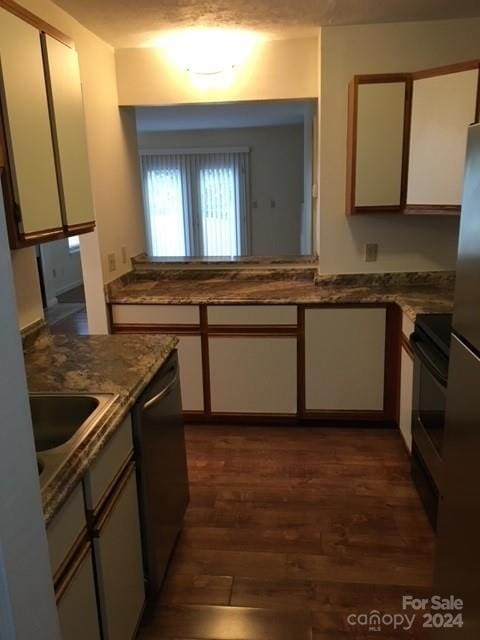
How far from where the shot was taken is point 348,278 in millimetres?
3309

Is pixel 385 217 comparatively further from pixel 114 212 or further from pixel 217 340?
pixel 114 212

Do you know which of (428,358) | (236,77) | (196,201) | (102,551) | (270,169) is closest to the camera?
(102,551)

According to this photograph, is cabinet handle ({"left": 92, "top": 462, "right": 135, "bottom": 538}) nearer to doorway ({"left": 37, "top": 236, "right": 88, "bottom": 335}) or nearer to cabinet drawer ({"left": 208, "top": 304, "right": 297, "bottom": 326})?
cabinet drawer ({"left": 208, "top": 304, "right": 297, "bottom": 326})

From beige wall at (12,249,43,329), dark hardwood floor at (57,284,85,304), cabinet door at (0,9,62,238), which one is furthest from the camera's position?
dark hardwood floor at (57,284,85,304)

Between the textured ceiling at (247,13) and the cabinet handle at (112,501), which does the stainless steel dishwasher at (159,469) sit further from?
the textured ceiling at (247,13)

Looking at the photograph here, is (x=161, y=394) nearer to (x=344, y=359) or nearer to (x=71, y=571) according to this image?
(x=71, y=571)

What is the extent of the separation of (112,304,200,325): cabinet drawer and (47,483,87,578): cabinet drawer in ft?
6.19

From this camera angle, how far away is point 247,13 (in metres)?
2.63

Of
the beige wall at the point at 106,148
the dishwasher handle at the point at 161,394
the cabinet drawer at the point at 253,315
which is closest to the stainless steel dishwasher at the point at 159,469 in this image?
the dishwasher handle at the point at 161,394

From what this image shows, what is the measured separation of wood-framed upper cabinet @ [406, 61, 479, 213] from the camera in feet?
8.23

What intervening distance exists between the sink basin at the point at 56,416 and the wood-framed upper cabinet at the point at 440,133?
2062mm

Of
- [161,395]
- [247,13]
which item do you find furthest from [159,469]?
[247,13]

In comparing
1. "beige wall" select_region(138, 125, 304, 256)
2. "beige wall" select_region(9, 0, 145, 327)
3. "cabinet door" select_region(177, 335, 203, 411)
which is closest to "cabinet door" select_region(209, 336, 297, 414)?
"cabinet door" select_region(177, 335, 203, 411)

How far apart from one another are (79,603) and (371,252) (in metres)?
2.64
